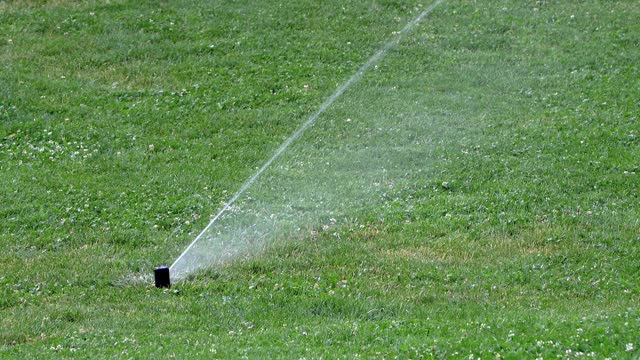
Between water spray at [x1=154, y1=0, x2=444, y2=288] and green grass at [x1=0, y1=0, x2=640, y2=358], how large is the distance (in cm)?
12

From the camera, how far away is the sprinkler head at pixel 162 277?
807 centimetres

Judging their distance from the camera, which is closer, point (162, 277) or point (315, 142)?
point (162, 277)

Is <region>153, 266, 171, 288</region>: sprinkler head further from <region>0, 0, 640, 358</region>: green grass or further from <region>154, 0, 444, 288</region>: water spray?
<region>0, 0, 640, 358</region>: green grass

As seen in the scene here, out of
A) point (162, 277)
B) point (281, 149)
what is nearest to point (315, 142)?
point (281, 149)

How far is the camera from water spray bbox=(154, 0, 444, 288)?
8398 millimetres

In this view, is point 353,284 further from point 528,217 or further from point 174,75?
point 174,75

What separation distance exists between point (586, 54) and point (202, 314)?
741 centimetres

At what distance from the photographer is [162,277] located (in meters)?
8.11

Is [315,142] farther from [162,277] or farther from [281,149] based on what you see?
[162,277]

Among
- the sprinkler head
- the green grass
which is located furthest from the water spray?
the green grass

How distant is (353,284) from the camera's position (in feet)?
26.3

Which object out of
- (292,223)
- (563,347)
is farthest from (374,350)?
(292,223)

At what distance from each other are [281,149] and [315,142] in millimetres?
380

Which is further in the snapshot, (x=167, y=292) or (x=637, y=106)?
(x=637, y=106)
